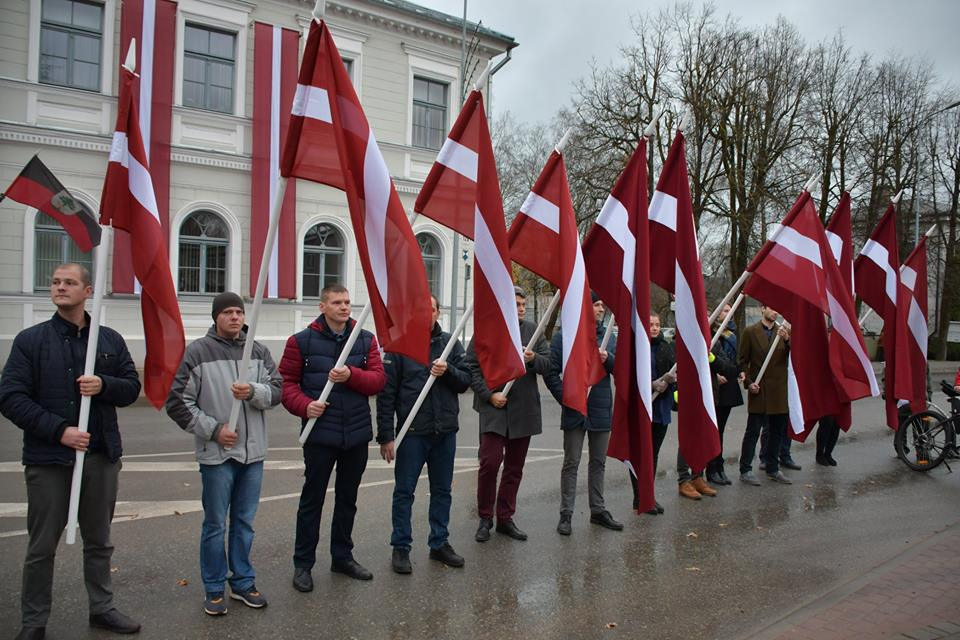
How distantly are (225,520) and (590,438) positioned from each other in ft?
11.2

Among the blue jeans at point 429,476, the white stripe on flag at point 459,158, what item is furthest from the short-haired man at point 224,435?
the white stripe on flag at point 459,158

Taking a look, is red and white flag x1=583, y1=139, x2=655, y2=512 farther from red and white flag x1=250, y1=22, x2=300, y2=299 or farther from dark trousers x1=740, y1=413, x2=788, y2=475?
red and white flag x1=250, y1=22, x2=300, y2=299

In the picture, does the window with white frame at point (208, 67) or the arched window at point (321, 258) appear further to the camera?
the arched window at point (321, 258)

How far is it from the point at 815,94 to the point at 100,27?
24.2m

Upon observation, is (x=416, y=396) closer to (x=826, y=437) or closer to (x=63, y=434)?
(x=63, y=434)

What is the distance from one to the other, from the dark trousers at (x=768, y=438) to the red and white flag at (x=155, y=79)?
584 inches

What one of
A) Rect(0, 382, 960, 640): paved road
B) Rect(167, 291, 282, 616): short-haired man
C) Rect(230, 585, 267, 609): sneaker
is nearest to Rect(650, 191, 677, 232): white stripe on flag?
Rect(0, 382, 960, 640): paved road

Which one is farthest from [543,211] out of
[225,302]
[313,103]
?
[225,302]

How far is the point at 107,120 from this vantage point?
18.3 m

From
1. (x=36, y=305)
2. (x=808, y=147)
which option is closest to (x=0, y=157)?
(x=36, y=305)

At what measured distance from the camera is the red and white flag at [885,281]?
8.55 metres

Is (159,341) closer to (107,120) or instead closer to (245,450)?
(245,450)

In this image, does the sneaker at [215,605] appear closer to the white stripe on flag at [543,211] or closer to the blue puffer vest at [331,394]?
the blue puffer vest at [331,394]

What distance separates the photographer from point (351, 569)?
16.9 feet
